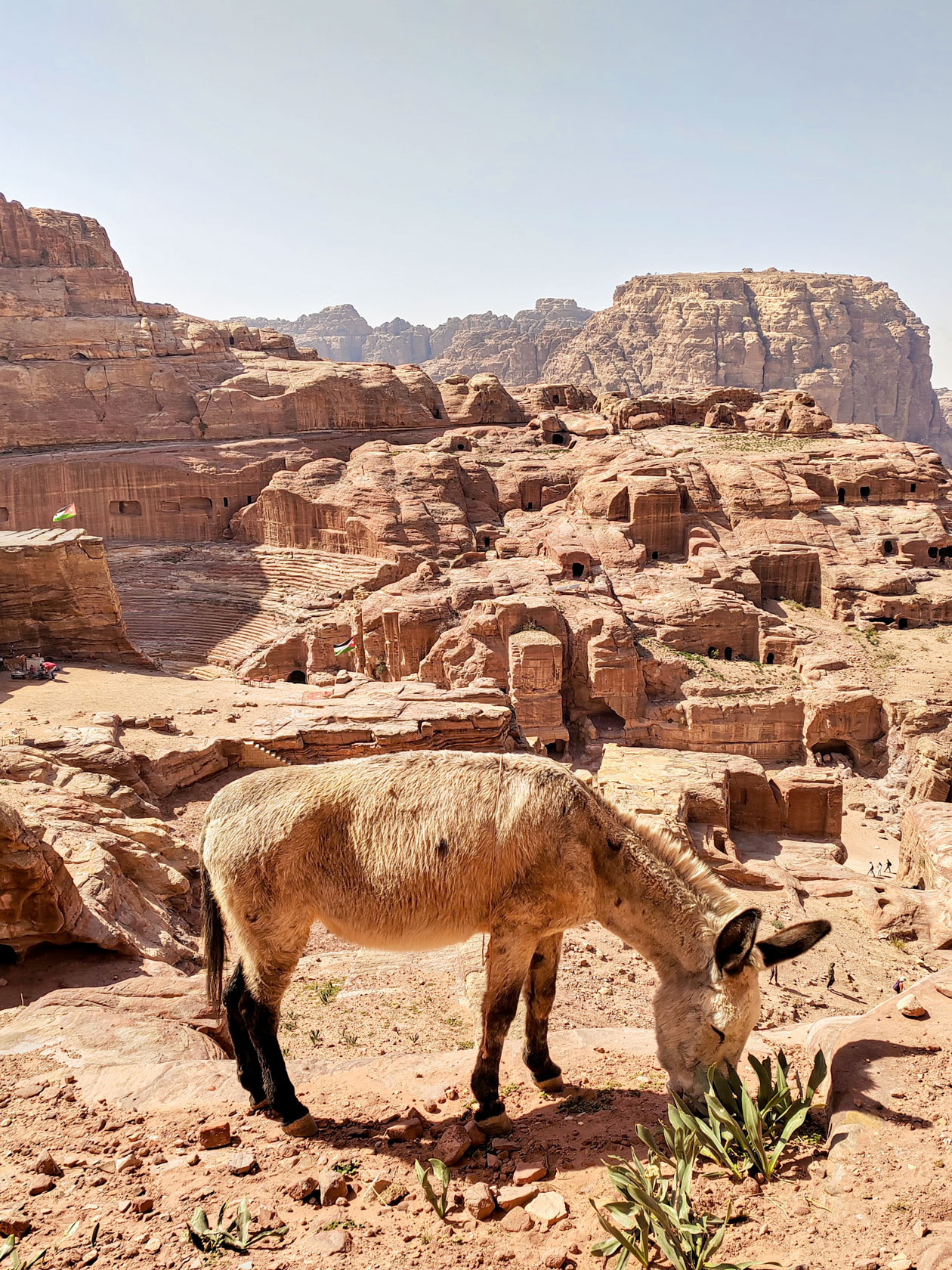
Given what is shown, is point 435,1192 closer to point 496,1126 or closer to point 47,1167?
point 496,1126

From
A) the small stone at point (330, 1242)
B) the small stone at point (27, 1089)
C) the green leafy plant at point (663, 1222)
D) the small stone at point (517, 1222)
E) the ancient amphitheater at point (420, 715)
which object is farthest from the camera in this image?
the small stone at point (27, 1089)

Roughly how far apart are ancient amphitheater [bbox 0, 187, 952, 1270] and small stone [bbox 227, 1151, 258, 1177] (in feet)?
0.05

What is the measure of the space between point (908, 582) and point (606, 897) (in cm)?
3305

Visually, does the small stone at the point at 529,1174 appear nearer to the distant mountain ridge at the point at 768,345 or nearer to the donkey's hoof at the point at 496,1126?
the donkey's hoof at the point at 496,1126

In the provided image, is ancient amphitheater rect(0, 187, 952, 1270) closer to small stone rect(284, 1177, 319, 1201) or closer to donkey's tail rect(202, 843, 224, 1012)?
small stone rect(284, 1177, 319, 1201)

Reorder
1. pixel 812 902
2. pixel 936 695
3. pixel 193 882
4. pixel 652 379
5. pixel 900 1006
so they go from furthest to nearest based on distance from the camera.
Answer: pixel 652 379 → pixel 936 695 → pixel 812 902 → pixel 193 882 → pixel 900 1006

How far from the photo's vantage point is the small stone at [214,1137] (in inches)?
162

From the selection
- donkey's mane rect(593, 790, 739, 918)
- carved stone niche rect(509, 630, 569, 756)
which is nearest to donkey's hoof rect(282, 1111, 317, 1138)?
donkey's mane rect(593, 790, 739, 918)

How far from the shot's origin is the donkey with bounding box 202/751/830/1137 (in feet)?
14.3

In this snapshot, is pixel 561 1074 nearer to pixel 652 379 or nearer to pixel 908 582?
pixel 908 582

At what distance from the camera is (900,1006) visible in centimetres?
457

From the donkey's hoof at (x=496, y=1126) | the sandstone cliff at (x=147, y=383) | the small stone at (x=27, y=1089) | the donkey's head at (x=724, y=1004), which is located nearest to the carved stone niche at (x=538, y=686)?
the donkey's hoof at (x=496, y=1126)

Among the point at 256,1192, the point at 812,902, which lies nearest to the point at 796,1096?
the point at 256,1192

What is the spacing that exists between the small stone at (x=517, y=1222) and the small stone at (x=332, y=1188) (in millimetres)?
771
